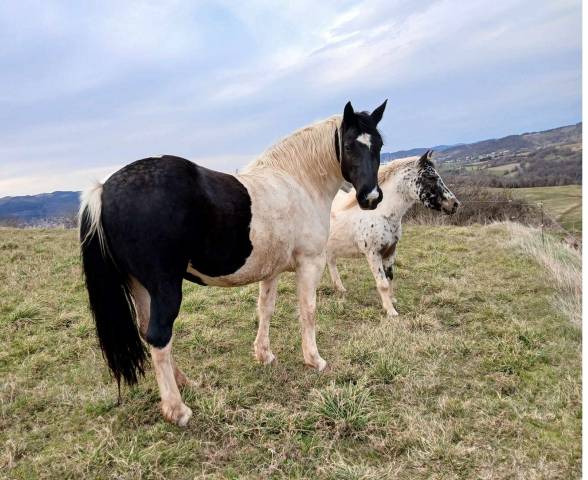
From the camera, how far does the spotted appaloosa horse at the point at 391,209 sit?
5.95 m

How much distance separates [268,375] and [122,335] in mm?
1440

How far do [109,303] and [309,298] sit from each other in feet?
5.99

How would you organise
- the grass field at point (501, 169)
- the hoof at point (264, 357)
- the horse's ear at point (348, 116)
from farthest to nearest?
the grass field at point (501, 169) → the hoof at point (264, 357) → the horse's ear at point (348, 116)

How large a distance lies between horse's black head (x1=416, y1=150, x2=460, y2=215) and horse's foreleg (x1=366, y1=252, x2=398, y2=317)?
110 cm

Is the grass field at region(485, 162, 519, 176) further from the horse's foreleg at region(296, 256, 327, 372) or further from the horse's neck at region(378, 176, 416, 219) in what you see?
the horse's foreleg at region(296, 256, 327, 372)

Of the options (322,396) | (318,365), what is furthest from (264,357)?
(322,396)

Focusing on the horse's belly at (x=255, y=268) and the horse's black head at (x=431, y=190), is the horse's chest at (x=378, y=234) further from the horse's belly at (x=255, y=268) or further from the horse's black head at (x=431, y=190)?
the horse's belly at (x=255, y=268)

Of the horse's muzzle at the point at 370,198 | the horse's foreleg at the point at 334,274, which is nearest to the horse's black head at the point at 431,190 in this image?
the horse's foreleg at the point at 334,274

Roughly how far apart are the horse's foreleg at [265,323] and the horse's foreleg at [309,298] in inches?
15.8

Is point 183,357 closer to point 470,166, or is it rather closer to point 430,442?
point 430,442

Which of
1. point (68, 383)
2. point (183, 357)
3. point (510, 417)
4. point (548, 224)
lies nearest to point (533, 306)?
point (510, 417)

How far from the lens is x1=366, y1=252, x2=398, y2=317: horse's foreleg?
5.85 metres

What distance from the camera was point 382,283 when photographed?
19.4 ft

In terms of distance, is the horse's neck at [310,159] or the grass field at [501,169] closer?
the horse's neck at [310,159]
